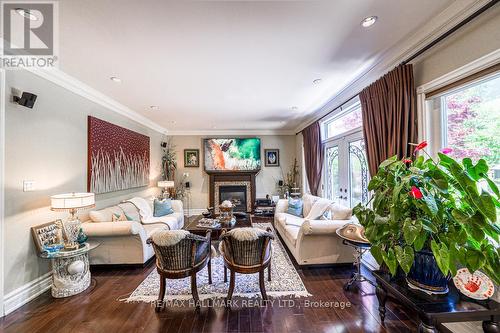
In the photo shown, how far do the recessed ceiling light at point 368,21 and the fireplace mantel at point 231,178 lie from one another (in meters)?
5.34

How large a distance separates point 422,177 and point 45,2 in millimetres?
3253

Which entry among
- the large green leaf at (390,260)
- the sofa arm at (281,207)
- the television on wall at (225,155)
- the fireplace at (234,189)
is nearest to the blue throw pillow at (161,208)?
the fireplace at (234,189)

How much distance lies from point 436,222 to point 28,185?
4070 millimetres

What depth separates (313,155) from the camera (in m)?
5.43

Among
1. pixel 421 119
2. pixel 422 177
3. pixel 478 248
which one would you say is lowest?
pixel 478 248

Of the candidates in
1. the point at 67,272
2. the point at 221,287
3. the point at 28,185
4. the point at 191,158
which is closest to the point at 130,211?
the point at 67,272

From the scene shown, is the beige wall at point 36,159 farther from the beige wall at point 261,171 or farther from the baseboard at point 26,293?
the beige wall at point 261,171

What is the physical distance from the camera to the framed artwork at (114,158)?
3.64 metres

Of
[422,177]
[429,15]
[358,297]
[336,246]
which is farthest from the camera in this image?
[336,246]

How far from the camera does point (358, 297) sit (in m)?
2.47

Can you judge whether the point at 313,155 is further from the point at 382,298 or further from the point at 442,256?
the point at 442,256

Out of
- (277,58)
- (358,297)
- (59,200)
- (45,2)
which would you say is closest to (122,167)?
(59,200)

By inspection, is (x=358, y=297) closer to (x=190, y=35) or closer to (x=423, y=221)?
(x=423, y=221)

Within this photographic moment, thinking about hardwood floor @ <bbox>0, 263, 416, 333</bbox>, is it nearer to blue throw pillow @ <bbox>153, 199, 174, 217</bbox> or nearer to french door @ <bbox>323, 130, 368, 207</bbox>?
french door @ <bbox>323, 130, 368, 207</bbox>
